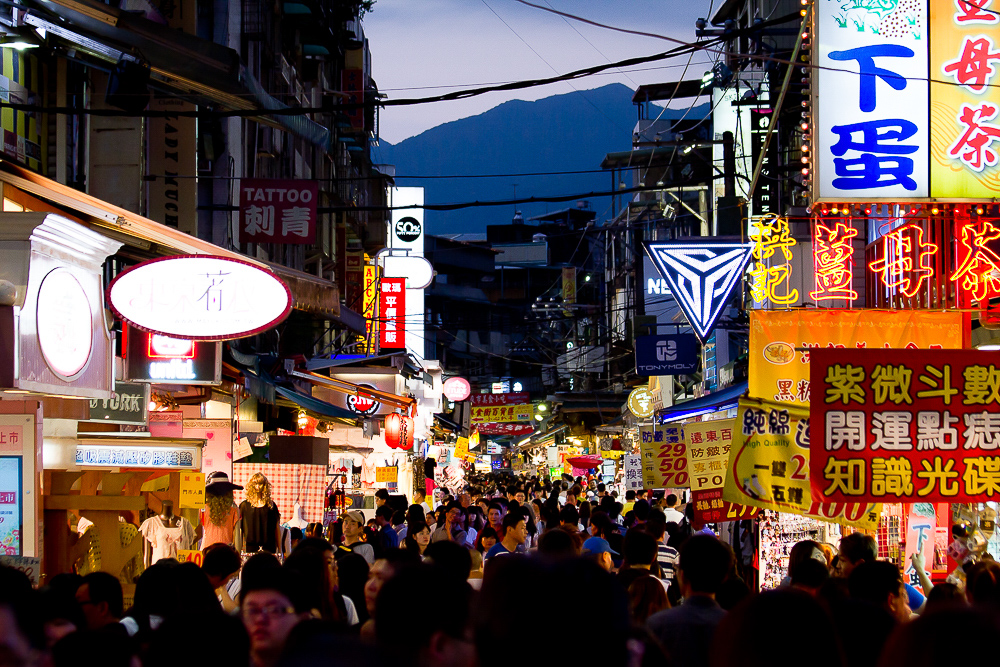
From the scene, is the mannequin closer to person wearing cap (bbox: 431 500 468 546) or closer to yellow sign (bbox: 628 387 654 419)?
person wearing cap (bbox: 431 500 468 546)

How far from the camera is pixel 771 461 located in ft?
29.7

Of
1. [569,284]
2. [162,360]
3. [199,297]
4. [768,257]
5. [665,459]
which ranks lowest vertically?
[665,459]

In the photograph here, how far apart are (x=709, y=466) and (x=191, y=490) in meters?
5.92

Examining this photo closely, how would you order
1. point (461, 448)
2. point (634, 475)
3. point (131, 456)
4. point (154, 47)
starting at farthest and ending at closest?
point (461, 448) → point (634, 475) → point (154, 47) → point (131, 456)

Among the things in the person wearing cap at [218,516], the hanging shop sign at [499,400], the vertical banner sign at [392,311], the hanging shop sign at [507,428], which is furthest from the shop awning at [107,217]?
the hanging shop sign at [499,400]

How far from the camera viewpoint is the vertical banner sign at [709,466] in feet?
43.3

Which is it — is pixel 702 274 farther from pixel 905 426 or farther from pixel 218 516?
pixel 905 426

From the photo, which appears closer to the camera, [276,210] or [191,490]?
[191,490]

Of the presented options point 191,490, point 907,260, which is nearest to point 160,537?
point 191,490

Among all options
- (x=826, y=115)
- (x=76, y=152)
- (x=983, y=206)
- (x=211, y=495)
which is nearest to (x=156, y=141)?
(x=76, y=152)

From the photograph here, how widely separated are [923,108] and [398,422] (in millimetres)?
18126

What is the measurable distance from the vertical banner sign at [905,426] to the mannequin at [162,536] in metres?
7.12

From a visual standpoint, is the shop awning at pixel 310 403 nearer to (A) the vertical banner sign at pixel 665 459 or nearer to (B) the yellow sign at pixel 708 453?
(A) the vertical banner sign at pixel 665 459

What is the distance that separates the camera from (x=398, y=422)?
28.4m
